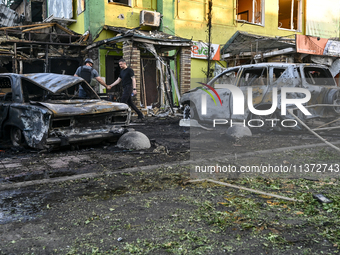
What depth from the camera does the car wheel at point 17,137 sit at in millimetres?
6402

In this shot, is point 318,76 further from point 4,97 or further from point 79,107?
point 4,97

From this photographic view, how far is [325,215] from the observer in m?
3.18

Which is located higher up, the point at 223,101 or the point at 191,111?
the point at 223,101

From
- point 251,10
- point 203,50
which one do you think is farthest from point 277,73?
point 251,10

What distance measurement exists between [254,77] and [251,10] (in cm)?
1300

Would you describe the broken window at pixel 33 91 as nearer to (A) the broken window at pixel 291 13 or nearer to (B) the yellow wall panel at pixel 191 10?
(B) the yellow wall panel at pixel 191 10

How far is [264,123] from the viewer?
335 inches

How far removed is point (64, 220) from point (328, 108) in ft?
22.6

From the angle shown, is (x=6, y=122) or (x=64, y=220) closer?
(x=64, y=220)

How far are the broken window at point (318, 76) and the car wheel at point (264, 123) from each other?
3.80 feet

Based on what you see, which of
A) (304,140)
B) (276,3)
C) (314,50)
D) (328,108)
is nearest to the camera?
(304,140)

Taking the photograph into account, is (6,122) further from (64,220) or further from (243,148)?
(243,148)

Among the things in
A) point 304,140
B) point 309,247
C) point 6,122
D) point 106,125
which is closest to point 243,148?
point 304,140

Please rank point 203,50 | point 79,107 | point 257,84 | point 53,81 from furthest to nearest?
point 203,50 → point 257,84 → point 53,81 → point 79,107
